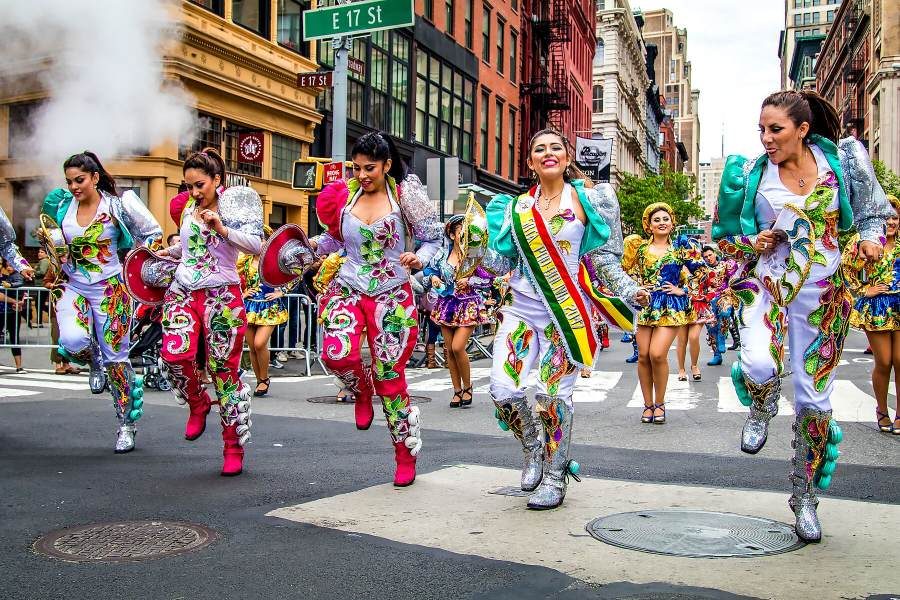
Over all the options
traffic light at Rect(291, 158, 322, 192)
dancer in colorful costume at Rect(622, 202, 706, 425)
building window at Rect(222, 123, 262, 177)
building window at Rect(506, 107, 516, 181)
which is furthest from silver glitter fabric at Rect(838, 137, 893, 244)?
building window at Rect(506, 107, 516, 181)

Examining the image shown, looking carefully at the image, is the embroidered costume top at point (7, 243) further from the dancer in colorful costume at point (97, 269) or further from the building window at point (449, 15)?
the building window at point (449, 15)

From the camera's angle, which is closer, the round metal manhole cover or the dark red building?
the round metal manhole cover

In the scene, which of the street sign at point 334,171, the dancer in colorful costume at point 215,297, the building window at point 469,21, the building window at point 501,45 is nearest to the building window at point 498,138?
the building window at point 501,45

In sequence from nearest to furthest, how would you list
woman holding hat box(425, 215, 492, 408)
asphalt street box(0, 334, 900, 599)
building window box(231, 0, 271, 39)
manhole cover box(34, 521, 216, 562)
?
asphalt street box(0, 334, 900, 599)
manhole cover box(34, 521, 216, 562)
woman holding hat box(425, 215, 492, 408)
building window box(231, 0, 271, 39)

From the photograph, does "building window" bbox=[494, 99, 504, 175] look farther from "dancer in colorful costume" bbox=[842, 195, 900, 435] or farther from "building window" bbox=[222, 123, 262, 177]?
"dancer in colorful costume" bbox=[842, 195, 900, 435]

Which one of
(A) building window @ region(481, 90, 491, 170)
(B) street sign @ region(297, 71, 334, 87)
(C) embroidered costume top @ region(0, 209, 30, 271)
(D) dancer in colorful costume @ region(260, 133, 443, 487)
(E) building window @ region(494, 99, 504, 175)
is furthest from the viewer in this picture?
(E) building window @ region(494, 99, 504, 175)

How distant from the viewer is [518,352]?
5.10 m

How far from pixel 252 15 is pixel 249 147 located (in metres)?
3.11

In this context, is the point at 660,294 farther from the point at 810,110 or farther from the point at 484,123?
the point at 484,123

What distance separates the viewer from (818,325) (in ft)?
14.5

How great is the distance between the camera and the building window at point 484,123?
1422 inches

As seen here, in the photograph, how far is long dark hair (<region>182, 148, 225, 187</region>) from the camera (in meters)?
6.03

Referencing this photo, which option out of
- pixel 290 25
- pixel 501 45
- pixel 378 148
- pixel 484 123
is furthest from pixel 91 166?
pixel 501 45

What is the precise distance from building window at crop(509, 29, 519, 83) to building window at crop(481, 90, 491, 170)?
12.6ft
